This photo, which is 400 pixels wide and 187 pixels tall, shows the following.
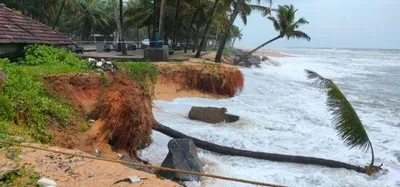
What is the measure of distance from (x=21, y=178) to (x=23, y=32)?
28.0 feet

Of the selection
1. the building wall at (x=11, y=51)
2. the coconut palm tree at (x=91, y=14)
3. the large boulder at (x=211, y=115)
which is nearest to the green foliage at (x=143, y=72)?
the large boulder at (x=211, y=115)

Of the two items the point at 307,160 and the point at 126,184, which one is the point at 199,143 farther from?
the point at 126,184

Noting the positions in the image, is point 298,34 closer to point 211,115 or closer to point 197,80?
point 197,80

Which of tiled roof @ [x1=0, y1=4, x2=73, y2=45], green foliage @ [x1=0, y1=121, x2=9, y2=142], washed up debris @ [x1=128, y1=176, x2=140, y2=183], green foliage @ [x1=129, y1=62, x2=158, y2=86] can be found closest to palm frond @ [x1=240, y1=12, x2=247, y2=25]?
green foliage @ [x1=129, y1=62, x2=158, y2=86]

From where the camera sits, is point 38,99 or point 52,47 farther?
point 52,47

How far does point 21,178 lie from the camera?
4758mm

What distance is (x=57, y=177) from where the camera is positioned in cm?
496

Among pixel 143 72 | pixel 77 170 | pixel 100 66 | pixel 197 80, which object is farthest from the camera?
pixel 197 80

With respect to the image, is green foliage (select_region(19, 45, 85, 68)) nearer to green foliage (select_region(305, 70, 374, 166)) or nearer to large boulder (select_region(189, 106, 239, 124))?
large boulder (select_region(189, 106, 239, 124))

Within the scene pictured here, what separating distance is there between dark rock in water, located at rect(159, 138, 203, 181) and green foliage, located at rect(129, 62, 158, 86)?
5.73 meters

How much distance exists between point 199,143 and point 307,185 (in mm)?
2967

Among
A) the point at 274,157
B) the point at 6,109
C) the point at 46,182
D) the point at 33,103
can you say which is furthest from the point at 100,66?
the point at 46,182

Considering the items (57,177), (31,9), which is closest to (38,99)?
(57,177)

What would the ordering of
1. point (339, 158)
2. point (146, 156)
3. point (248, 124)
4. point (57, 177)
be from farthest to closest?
1. point (248, 124)
2. point (339, 158)
3. point (146, 156)
4. point (57, 177)
